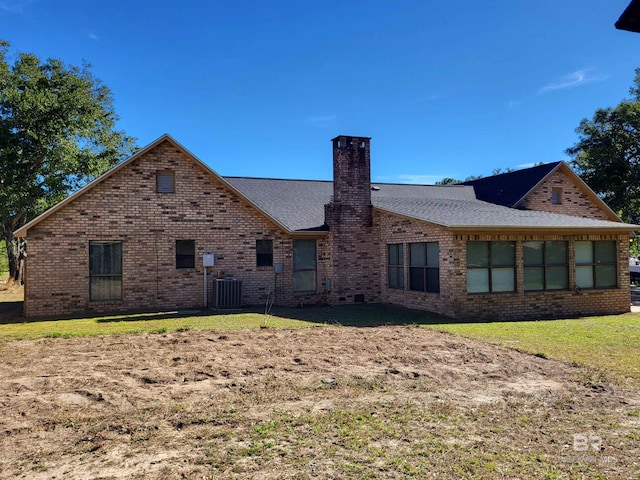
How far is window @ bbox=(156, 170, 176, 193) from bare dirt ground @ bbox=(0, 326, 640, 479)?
759 centimetres

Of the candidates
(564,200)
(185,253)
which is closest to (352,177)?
(185,253)

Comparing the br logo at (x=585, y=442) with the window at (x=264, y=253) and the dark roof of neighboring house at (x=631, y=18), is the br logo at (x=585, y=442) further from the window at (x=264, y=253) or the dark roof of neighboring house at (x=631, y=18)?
the window at (x=264, y=253)

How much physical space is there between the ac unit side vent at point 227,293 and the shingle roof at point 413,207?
107 inches

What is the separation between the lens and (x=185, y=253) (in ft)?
51.7

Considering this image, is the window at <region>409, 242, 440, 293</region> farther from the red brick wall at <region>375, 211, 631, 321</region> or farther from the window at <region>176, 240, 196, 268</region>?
the window at <region>176, 240, 196, 268</region>

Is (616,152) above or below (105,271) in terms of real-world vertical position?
above

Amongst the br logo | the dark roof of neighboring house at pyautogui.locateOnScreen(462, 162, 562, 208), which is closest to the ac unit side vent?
the br logo

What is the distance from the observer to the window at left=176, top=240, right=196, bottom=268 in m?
15.7

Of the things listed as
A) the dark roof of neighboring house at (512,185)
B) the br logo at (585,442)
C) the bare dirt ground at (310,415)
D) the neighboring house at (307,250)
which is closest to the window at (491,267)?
the neighboring house at (307,250)

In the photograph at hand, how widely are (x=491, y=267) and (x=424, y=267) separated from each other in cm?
191

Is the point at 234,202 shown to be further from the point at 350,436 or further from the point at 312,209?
the point at 350,436

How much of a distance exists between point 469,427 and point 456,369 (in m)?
2.49

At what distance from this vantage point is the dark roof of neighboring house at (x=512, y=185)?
2165cm

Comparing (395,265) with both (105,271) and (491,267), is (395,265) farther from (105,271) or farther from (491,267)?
(105,271)
